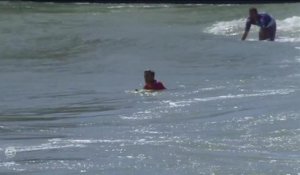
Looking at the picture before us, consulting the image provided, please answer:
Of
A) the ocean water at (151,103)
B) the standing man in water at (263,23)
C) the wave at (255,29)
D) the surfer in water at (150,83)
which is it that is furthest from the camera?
the wave at (255,29)

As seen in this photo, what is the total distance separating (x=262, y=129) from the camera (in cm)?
1363

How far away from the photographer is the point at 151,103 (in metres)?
17.1

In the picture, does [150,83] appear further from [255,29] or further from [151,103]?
[255,29]

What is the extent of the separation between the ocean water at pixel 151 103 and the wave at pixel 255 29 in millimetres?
46

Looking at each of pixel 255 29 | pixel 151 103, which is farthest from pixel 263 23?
pixel 151 103

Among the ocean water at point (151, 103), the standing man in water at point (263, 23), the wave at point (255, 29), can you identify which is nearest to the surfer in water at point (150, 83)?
the ocean water at point (151, 103)

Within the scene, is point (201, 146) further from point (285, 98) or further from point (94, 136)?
point (285, 98)

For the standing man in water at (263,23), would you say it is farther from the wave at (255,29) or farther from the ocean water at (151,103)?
the wave at (255,29)

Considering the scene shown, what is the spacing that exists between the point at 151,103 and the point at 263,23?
11.9 metres

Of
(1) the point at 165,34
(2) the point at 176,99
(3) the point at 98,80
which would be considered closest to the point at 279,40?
(1) the point at 165,34

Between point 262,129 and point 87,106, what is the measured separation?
13.8 feet

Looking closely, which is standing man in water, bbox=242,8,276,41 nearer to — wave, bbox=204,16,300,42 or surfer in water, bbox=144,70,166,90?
wave, bbox=204,16,300,42

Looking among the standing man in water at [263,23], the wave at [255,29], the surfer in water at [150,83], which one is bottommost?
the wave at [255,29]

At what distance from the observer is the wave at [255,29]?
31938 mm
